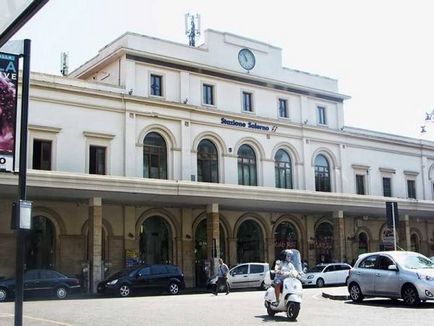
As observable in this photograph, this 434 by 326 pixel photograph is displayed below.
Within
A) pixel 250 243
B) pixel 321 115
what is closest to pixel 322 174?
pixel 321 115

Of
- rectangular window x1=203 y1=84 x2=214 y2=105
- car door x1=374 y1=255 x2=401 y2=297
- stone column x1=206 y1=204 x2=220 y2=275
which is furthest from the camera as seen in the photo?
rectangular window x1=203 y1=84 x2=214 y2=105

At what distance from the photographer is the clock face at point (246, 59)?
121 feet

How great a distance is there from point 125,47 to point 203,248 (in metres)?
12.2

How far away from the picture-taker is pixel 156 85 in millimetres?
33062

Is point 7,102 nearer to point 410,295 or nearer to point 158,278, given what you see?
point 410,295

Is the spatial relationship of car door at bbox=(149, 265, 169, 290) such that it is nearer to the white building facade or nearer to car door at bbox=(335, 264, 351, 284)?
the white building facade

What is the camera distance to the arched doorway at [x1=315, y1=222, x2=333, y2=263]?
39.5 meters

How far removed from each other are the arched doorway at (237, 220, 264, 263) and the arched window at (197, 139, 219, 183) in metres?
4.05

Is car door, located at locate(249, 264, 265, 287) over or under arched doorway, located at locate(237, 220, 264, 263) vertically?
under

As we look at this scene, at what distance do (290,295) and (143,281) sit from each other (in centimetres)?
1344

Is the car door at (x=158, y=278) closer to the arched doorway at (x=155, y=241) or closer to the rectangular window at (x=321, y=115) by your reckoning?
the arched doorway at (x=155, y=241)

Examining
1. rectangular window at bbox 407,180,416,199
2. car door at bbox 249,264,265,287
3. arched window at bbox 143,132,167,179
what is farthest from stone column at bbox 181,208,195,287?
rectangular window at bbox 407,180,416,199

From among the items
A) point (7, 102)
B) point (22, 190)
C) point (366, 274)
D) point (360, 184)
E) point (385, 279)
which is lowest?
point (385, 279)

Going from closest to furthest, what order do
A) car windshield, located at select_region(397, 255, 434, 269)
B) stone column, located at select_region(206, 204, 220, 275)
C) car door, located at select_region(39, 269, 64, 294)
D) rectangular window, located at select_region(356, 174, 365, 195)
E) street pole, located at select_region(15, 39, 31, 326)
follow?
street pole, located at select_region(15, 39, 31, 326) < car windshield, located at select_region(397, 255, 434, 269) < car door, located at select_region(39, 269, 64, 294) < stone column, located at select_region(206, 204, 220, 275) < rectangular window, located at select_region(356, 174, 365, 195)
